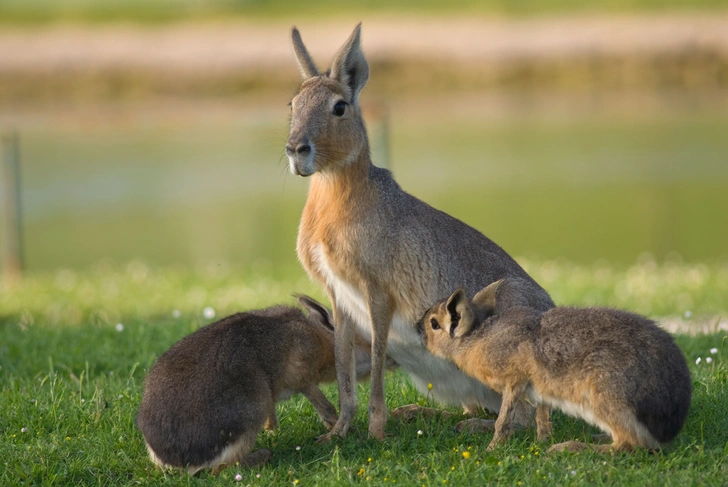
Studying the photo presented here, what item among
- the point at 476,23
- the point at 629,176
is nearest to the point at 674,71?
the point at 476,23

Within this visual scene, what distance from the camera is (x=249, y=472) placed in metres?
5.72

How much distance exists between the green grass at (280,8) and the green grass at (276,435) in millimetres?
26590

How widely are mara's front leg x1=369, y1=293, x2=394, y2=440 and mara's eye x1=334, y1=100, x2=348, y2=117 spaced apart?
1.06 meters

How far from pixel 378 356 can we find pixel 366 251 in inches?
24.1

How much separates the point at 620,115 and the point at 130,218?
1331cm

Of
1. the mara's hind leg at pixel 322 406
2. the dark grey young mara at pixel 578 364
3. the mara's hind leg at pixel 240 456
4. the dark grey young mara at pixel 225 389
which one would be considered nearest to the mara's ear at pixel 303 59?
the dark grey young mara at pixel 225 389

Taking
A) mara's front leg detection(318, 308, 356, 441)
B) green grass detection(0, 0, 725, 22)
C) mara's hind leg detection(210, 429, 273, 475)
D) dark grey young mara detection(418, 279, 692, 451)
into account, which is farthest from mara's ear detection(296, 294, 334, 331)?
green grass detection(0, 0, 725, 22)

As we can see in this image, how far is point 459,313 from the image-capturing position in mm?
6098

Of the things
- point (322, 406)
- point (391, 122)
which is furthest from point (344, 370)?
point (391, 122)

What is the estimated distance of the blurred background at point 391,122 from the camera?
66.2 feet

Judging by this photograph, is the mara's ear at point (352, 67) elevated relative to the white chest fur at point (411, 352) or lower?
elevated

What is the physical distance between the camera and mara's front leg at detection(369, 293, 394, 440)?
6.24m

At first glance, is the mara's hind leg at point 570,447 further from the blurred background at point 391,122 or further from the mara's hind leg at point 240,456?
the blurred background at point 391,122

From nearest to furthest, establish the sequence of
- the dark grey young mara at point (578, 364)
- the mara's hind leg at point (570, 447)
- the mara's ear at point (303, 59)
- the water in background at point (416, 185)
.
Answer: the dark grey young mara at point (578, 364) < the mara's hind leg at point (570, 447) < the mara's ear at point (303, 59) < the water in background at point (416, 185)
